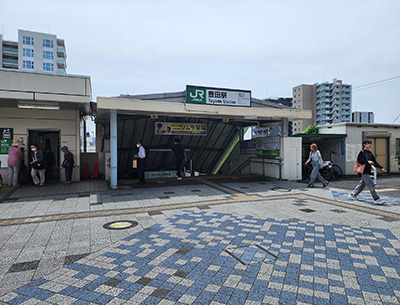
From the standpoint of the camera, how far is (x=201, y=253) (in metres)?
3.98

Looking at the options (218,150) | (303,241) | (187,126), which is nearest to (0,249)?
(303,241)

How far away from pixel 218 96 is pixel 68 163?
6.91 m

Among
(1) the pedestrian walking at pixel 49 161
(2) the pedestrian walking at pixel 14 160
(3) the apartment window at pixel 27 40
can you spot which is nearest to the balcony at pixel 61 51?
(3) the apartment window at pixel 27 40

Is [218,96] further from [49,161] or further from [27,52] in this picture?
[27,52]

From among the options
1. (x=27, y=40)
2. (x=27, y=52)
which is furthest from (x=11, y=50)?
(x=27, y=40)

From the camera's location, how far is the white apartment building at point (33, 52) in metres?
67.0

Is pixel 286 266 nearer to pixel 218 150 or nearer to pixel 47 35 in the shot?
pixel 218 150

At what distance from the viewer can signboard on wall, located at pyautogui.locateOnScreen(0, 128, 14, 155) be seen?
11102 millimetres

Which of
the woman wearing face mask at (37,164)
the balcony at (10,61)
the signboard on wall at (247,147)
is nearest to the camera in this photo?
the woman wearing face mask at (37,164)

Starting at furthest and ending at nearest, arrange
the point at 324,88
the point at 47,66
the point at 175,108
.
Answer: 1. the point at 324,88
2. the point at 47,66
3. the point at 175,108

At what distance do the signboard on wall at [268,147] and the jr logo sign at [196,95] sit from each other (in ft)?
14.2

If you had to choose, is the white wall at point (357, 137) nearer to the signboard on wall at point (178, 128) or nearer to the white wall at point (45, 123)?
the signboard on wall at point (178, 128)

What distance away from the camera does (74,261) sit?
3.75m

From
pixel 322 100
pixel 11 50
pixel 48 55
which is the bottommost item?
pixel 322 100
